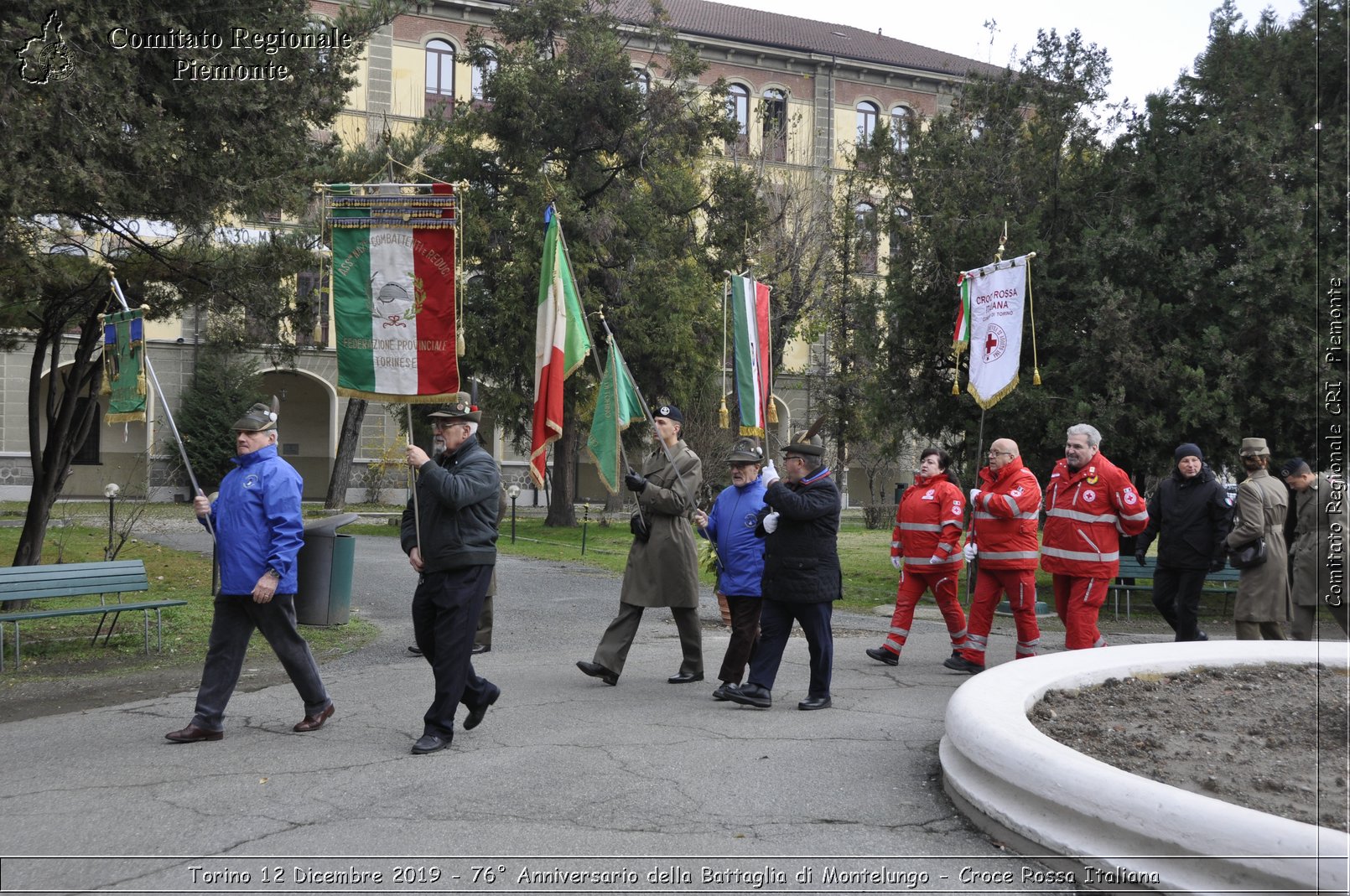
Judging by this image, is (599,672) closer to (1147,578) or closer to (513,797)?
(513,797)

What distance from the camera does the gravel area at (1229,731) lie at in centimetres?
479

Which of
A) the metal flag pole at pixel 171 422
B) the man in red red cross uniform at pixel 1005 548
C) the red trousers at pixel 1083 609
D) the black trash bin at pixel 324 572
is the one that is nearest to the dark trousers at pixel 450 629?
the metal flag pole at pixel 171 422

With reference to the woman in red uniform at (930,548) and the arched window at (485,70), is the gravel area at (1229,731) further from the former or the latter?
the arched window at (485,70)

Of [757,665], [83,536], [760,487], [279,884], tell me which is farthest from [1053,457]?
[83,536]

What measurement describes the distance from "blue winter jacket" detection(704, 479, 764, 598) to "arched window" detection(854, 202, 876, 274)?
35.6 feet

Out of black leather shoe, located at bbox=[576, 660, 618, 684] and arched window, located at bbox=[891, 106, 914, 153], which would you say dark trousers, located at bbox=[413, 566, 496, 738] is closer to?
black leather shoe, located at bbox=[576, 660, 618, 684]

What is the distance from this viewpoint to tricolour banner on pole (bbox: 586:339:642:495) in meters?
9.33

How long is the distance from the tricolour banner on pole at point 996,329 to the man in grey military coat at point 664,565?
500 cm

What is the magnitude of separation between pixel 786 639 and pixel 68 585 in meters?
5.99

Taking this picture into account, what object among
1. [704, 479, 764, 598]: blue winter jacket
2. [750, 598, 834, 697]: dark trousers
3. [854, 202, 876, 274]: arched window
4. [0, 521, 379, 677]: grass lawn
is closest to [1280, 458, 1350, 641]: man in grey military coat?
[750, 598, 834, 697]: dark trousers

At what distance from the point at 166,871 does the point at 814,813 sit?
2704 millimetres

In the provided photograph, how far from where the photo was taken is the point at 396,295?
8039 millimetres

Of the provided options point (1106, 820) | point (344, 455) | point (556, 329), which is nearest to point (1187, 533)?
point (556, 329)

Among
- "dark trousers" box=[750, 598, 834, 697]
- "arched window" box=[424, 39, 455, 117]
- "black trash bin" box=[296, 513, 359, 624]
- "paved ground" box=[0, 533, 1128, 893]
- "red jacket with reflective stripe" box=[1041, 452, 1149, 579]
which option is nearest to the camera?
"paved ground" box=[0, 533, 1128, 893]
